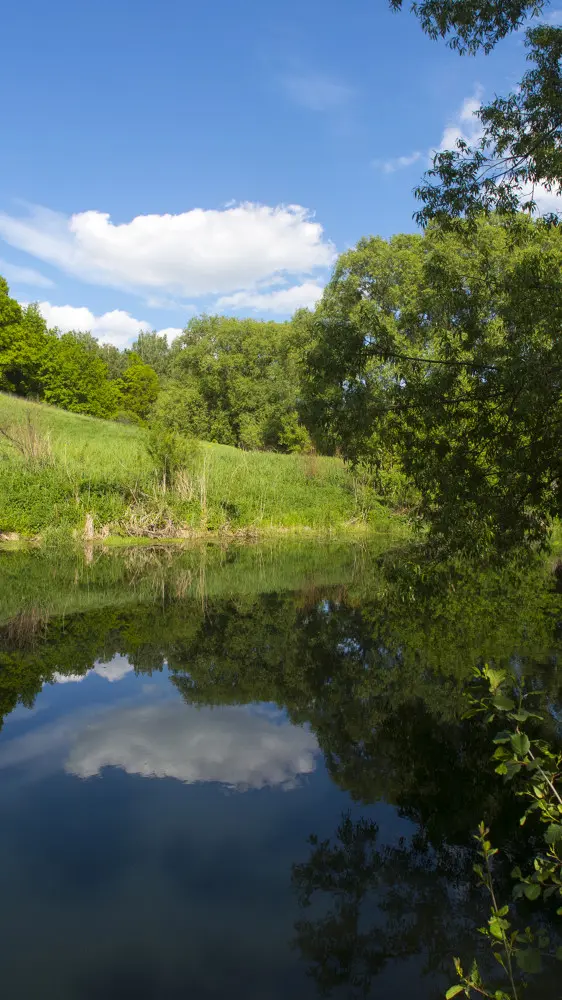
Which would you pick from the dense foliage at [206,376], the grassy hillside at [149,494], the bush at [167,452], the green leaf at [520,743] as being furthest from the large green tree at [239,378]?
the green leaf at [520,743]

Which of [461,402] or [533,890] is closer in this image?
[533,890]

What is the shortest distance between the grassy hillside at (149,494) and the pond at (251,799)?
33.0 ft

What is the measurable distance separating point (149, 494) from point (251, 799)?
18.4 metres

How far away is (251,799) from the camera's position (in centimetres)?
612

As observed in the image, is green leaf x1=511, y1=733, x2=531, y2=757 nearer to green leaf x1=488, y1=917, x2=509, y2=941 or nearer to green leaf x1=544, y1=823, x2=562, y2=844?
green leaf x1=544, y1=823, x2=562, y2=844

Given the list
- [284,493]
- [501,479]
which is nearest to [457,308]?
[501,479]

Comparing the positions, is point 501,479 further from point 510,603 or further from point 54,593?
point 54,593

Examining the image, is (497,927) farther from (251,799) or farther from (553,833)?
(251,799)

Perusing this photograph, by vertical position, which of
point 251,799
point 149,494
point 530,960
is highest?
point 530,960

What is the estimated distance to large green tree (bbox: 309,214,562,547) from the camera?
6.43 m

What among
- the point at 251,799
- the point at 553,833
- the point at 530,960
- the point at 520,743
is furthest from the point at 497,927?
the point at 251,799

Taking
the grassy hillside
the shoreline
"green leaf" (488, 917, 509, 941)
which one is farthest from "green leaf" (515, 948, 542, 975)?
the grassy hillside

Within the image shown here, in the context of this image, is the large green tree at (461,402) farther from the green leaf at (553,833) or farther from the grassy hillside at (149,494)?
the grassy hillside at (149,494)

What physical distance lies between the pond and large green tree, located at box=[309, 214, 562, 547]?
1.06 m
